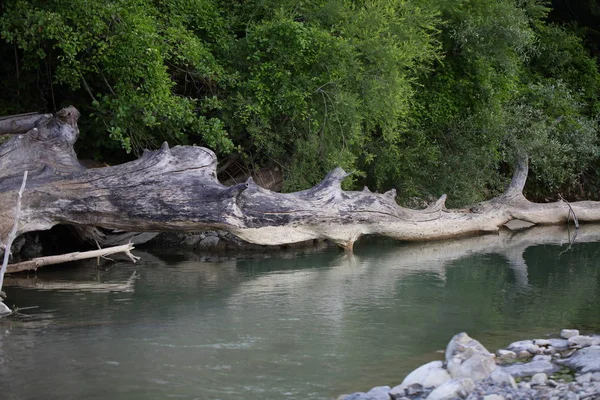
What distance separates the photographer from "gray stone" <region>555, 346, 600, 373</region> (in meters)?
7.82

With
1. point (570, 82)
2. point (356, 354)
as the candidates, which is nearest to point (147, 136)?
point (356, 354)

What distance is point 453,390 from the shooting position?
7008 mm

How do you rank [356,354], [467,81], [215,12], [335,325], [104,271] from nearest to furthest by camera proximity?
[356,354] < [335,325] < [104,271] < [215,12] < [467,81]

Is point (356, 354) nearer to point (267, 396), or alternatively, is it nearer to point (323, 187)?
point (267, 396)

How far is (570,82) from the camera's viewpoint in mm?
25859

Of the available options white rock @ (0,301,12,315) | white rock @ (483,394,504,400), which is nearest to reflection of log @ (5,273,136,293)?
white rock @ (0,301,12,315)

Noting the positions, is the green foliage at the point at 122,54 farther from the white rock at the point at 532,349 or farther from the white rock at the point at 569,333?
the white rock at the point at 532,349

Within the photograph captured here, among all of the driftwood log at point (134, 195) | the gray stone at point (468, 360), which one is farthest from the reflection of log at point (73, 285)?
the gray stone at point (468, 360)

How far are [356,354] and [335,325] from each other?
4.36 ft

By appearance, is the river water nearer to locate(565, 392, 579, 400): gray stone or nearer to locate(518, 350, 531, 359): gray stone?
locate(518, 350, 531, 359): gray stone

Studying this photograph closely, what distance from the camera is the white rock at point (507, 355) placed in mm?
8555

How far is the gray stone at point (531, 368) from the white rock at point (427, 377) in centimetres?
71

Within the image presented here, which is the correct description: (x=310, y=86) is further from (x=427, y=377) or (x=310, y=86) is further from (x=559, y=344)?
(x=427, y=377)

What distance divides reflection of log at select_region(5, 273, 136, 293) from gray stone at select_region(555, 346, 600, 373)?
21.8 ft
